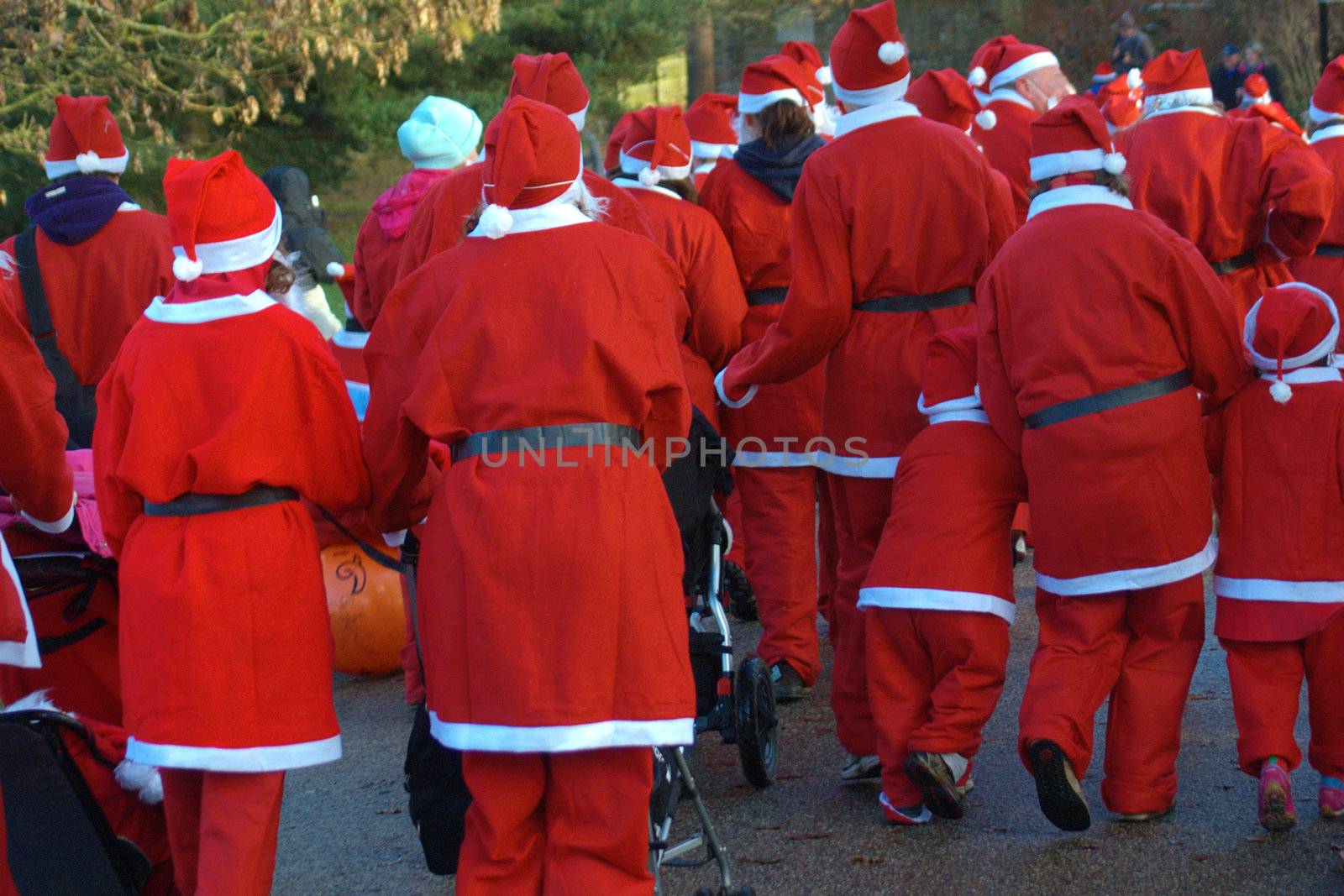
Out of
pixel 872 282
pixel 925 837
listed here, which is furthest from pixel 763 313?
pixel 925 837

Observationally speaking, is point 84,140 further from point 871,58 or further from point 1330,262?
point 1330,262

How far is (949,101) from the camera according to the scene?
804 cm

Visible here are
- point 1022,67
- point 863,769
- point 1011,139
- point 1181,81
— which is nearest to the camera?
point 863,769

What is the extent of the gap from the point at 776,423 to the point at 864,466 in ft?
3.28

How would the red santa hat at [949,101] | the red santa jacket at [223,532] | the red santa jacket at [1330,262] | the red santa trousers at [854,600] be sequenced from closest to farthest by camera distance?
1. the red santa jacket at [223,532]
2. the red santa trousers at [854,600]
3. the red santa jacket at [1330,262]
4. the red santa hat at [949,101]

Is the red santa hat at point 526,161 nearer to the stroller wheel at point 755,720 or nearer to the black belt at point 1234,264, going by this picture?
the stroller wheel at point 755,720

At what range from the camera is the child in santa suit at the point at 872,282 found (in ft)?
16.3

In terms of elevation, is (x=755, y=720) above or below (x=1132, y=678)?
below

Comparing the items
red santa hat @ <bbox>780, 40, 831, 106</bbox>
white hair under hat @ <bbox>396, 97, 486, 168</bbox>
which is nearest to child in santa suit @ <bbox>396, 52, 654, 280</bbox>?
white hair under hat @ <bbox>396, 97, 486, 168</bbox>

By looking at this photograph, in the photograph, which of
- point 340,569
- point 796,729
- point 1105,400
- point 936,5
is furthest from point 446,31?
point 936,5

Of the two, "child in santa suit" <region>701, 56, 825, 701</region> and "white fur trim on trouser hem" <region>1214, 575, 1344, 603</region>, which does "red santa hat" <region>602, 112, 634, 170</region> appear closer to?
"child in santa suit" <region>701, 56, 825, 701</region>

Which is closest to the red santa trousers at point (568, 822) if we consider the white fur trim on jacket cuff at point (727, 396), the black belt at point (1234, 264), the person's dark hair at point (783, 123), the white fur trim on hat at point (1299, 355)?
the white fur trim on jacket cuff at point (727, 396)

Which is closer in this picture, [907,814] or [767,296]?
[907,814]

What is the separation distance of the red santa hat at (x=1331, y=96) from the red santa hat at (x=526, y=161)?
17.4 feet
